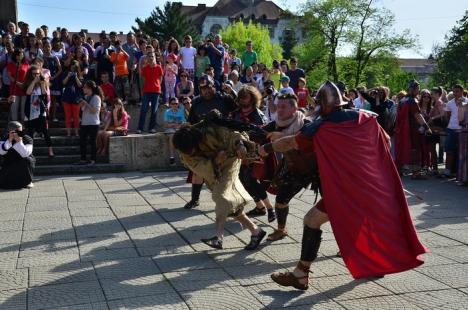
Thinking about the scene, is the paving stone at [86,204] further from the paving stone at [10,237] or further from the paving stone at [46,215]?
the paving stone at [10,237]

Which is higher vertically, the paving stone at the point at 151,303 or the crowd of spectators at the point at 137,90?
the crowd of spectators at the point at 137,90

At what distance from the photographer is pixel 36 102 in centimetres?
1190

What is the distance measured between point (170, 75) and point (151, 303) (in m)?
10.6

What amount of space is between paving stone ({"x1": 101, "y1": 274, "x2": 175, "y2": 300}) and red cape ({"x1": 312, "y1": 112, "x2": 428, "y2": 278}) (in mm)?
1520

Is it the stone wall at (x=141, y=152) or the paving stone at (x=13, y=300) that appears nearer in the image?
the paving stone at (x=13, y=300)

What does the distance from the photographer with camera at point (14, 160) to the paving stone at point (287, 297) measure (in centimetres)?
645

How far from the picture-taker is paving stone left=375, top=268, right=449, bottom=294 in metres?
4.62

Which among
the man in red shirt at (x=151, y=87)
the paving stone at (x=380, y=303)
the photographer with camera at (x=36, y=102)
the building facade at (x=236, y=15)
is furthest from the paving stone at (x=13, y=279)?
the building facade at (x=236, y=15)

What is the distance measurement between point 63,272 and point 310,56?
154 feet

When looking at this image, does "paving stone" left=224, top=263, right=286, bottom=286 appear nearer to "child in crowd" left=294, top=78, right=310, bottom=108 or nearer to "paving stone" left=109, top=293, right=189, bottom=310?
"paving stone" left=109, top=293, right=189, bottom=310

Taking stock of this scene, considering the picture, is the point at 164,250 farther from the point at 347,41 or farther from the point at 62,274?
the point at 347,41

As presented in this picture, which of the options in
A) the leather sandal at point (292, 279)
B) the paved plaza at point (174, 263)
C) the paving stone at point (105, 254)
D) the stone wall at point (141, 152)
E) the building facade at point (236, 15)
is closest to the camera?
the paved plaza at point (174, 263)

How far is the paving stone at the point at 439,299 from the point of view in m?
4.21

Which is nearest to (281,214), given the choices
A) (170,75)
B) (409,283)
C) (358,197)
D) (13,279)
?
(409,283)
